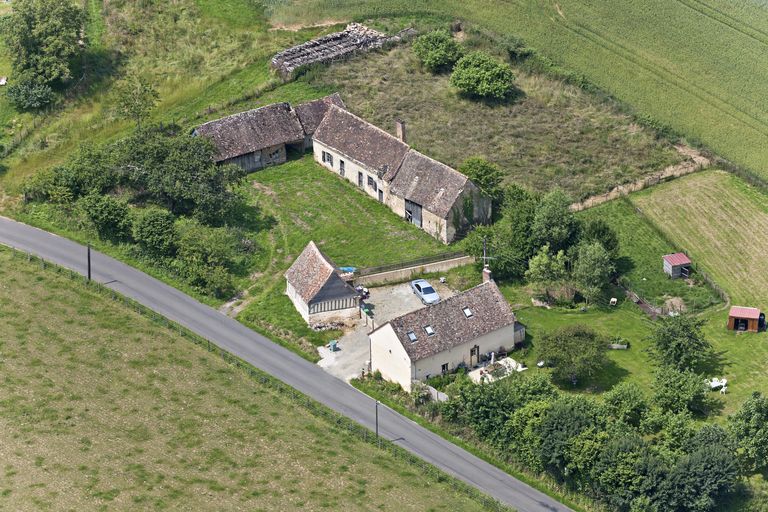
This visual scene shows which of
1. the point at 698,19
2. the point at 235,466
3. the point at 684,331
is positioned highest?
the point at 698,19

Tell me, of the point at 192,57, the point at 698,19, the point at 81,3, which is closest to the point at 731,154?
the point at 698,19

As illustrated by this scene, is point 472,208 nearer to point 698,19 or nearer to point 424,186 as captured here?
point 424,186

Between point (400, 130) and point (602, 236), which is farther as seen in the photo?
point (400, 130)

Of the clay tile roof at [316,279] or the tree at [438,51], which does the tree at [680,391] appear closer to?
the clay tile roof at [316,279]

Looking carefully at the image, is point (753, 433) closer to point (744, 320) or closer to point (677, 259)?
point (744, 320)

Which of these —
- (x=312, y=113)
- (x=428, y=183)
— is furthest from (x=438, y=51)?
(x=428, y=183)

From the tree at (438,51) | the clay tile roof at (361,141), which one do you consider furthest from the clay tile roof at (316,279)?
the tree at (438,51)
